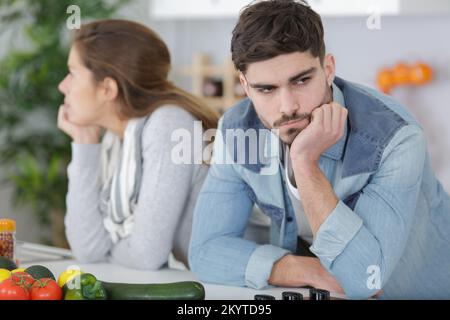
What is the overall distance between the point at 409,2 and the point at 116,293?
2090 millimetres

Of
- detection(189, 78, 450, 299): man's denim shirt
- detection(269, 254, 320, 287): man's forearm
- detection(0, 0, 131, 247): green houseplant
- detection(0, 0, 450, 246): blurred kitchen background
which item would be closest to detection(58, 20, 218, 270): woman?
detection(189, 78, 450, 299): man's denim shirt

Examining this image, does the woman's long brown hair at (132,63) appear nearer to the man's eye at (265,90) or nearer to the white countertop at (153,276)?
the white countertop at (153,276)

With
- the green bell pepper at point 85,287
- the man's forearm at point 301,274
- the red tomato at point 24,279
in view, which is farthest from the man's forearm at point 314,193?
the red tomato at point 24,279

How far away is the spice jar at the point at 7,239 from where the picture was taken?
1679 mm

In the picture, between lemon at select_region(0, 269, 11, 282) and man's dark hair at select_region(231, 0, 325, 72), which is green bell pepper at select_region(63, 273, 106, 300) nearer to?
lemon at select_region(0, 269, 11, 282)

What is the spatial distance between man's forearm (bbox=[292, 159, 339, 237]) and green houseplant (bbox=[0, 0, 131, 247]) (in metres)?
2.20

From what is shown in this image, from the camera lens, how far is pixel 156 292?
1.33 m

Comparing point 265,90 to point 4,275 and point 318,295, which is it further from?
point 4,275

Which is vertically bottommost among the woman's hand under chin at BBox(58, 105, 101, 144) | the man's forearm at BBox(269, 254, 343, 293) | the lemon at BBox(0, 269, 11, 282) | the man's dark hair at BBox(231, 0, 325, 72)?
the man's forearm at BBox(269, 254, 343, 293)

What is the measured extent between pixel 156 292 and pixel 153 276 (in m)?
0.41

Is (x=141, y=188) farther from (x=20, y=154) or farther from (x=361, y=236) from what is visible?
(x=20, y=154)

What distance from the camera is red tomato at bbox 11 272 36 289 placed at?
1.25 metres

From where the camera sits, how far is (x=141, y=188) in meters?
1.88

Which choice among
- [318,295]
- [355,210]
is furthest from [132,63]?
[318,295]
